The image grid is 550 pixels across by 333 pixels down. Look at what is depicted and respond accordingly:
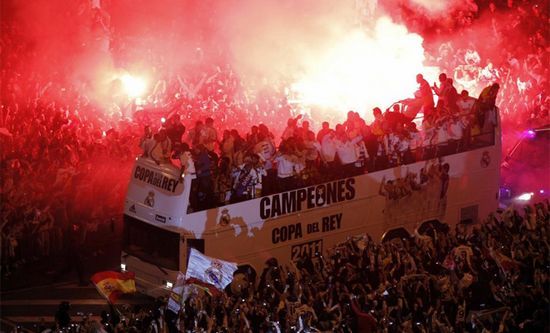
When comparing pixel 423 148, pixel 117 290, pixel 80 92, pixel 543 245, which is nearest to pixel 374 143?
pixel 423 148

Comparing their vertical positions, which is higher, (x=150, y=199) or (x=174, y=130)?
(x=174, y=130)

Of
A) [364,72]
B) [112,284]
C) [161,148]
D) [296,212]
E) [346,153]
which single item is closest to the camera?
[112,284]

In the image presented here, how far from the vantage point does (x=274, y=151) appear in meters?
16.4

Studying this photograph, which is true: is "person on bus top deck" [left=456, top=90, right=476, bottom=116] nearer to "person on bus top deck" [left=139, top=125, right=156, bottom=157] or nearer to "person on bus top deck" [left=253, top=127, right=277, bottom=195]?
"person on bus top deck" [left=253, top=127, right=277, bottom=195]

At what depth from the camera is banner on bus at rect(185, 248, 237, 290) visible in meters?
14.1

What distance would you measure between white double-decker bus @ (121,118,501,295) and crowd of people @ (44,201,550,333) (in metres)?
0.70

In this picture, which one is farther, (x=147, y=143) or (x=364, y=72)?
(x=364, y=72)

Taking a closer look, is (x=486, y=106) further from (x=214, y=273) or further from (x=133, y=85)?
(x=133, y=85)

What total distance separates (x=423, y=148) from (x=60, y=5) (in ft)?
46.3

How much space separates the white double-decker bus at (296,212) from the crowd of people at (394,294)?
0.70m

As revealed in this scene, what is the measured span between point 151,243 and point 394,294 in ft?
14.2

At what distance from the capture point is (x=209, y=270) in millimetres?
14188

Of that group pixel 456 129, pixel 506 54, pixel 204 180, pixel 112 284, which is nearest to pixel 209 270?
pixel 112 284

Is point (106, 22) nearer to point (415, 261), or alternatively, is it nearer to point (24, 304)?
point (24, 304)
